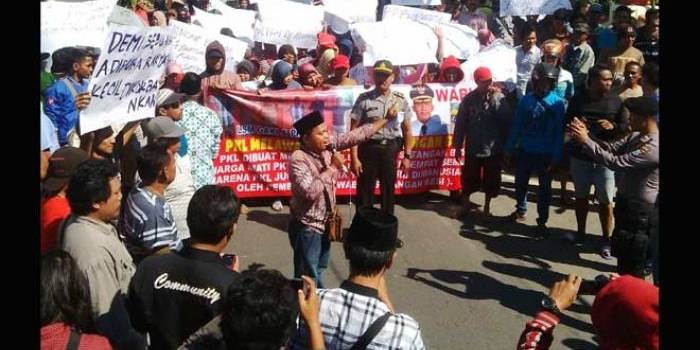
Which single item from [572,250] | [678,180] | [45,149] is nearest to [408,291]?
[572,250]

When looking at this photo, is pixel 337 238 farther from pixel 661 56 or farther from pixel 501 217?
pixel 501 217

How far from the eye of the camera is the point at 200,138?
6328 millimetres

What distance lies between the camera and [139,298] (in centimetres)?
324

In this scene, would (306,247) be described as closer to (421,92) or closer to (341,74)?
(341,74)

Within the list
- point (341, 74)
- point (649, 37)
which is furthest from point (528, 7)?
point (341, 74)

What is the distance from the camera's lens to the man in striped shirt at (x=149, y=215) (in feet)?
13.6

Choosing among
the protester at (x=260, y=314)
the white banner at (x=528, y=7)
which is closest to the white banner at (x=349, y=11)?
the white banner at (x=528, y=7)

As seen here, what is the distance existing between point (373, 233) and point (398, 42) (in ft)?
20.6

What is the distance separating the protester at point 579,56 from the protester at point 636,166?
4.70 meters

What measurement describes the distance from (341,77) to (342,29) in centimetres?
269

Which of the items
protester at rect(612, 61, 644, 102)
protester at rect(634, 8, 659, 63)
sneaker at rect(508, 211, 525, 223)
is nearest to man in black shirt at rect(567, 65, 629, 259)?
protester at rect(612, 61, 644, 102)

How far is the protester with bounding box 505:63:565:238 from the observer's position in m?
7.58

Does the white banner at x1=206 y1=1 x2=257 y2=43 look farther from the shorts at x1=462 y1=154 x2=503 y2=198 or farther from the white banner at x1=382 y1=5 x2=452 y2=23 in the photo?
the shorts at x1=462 y1=154 x2=503 y2=198

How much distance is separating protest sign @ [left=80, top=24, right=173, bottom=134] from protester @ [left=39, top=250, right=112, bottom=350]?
2.58 m
